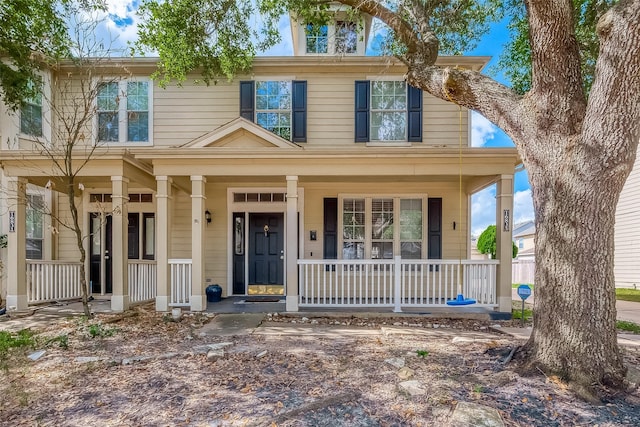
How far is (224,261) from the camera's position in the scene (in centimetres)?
808

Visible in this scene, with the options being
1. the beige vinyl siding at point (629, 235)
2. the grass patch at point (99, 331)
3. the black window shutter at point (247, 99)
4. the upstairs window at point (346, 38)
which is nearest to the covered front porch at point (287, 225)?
the black window shutter at point (247, 99)

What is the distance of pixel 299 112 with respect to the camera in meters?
7.98

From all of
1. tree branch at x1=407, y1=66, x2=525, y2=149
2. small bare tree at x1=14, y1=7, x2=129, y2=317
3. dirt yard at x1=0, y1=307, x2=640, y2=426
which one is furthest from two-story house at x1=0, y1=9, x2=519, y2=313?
tree branch at x1=407, y1=66, x2=525, y2=149

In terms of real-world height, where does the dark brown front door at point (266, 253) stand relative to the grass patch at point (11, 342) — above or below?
above

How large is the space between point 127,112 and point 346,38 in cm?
527

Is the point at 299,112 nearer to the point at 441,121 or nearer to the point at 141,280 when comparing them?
the point at 441,121

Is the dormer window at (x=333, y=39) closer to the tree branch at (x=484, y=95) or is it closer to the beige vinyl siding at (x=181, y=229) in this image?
the beige vinyl siding at (x=181, y=229)

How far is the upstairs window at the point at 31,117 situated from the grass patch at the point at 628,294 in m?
14.8

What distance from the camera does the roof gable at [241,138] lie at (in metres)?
6.99

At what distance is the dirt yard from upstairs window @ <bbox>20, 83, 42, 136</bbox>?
502 centimetres

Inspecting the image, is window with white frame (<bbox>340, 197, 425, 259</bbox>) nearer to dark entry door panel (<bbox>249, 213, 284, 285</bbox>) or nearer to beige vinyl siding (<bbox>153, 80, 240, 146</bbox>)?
dark entry door panel (<bbox>249, 213, 284, 285</bbox>)

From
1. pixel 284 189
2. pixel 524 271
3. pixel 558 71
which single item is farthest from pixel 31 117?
pixel 524 271

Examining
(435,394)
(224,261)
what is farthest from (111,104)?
(435,394)

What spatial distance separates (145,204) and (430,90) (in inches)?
268
